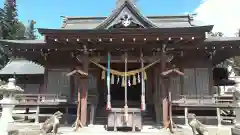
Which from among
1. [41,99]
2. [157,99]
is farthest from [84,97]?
[41,99]

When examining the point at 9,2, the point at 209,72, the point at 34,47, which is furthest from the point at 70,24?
the point at 9,2

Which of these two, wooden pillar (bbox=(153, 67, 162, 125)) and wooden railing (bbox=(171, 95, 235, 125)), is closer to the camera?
wooden pillar (bbox=(153, 67, 162, 125))

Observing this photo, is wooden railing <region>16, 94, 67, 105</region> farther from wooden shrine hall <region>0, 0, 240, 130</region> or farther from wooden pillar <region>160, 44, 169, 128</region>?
wooden pillar <region>160, 44, 169, 128</region>

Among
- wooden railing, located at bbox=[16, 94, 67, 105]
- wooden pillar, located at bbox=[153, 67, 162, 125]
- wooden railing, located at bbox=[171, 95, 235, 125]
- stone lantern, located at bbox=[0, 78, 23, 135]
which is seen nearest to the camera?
stone lantern, located at bbox=[0, 78, 23, 135]

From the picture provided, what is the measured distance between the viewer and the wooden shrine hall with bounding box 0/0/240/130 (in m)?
10.5

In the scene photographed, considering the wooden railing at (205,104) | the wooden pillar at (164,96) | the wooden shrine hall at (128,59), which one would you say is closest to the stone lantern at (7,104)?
the wooden shrine hall at (128,59)

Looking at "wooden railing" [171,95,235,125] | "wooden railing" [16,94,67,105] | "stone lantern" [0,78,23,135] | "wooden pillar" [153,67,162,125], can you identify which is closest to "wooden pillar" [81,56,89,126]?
"stone lantern" [0,78,23,135]

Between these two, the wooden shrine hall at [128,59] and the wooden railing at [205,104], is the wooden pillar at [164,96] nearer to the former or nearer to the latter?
the wooden shrine hall at [128,59]

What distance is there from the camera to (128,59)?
11.6 metres

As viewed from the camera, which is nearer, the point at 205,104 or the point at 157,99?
the point at 205,104

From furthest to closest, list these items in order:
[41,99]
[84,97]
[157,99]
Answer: [41,99]
[157,99]
[84,97]

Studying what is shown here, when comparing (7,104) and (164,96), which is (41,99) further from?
(164,96)

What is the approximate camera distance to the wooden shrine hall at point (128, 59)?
10.5 m

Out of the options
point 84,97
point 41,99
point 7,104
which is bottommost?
point 41,99
